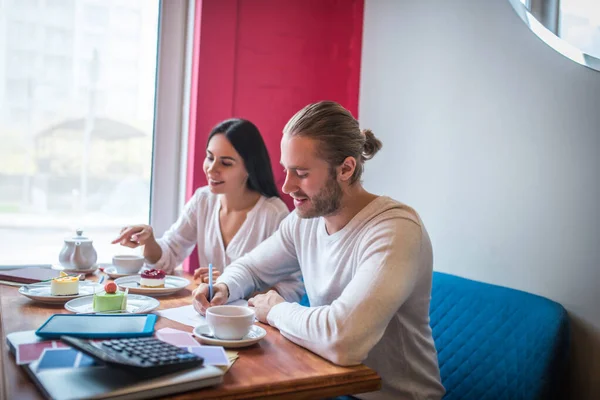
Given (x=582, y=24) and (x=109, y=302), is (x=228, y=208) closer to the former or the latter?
(x=109, y=302)

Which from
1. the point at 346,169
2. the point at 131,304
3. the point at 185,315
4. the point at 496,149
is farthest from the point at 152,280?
the point at 496,149

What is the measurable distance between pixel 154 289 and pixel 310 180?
57 centimetres

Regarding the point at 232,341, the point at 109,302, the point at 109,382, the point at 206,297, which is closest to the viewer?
the point at 109,382

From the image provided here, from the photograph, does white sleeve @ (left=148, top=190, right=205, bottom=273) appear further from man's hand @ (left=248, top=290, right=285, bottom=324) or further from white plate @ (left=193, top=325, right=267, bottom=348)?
white plate @ (left=193, top=325, right=267, bottom=348)

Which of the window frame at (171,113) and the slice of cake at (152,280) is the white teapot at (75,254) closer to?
the slice of cake at (152,280)

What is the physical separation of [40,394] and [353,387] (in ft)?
1.81

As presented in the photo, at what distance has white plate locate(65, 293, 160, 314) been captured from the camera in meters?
1.37

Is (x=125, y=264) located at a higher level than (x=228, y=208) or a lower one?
lower

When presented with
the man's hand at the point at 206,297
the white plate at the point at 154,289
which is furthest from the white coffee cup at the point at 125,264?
the man's hand at the point at 206,297

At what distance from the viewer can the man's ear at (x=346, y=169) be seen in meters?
1.45

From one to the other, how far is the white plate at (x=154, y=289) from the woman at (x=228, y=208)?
0.29 m

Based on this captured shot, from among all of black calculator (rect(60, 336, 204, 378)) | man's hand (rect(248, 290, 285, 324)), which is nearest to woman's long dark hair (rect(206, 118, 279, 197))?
man's hand (rect(248, 290, 285, 324))

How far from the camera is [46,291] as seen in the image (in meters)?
1.51

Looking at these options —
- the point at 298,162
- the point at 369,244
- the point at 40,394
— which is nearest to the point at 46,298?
the point at 40,394
